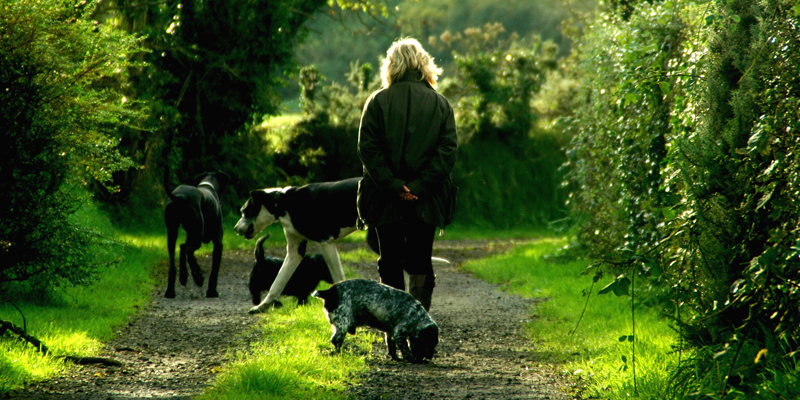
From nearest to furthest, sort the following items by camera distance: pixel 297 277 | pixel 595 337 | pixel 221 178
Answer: pixel 595 337 → pixel 297 277 → pixel 221 178

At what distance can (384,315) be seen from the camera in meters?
5.03

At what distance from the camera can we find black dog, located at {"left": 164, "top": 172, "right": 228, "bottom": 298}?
8453mm

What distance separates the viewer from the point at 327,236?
7.32 metres

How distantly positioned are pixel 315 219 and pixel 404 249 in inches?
82.8

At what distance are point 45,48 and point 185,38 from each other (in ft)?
34.4

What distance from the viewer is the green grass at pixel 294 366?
4.22 m

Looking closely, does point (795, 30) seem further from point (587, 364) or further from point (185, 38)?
point (185, 38)

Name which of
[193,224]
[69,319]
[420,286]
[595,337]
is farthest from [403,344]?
[193,224]

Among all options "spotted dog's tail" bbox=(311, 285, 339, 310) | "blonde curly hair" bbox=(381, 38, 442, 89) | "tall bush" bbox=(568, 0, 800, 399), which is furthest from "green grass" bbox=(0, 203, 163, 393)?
"tall bush" bbox=(568, 0, 800, 399)

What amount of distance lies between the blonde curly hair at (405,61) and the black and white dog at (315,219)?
6.94 ft

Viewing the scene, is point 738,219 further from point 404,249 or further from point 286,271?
point 286,271

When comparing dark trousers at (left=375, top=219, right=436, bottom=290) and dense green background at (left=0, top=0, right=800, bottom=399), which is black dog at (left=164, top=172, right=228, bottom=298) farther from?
dark trousers at (left=375, top=219, right=436, bottom=290)

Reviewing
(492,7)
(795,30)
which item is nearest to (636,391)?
(795,30)

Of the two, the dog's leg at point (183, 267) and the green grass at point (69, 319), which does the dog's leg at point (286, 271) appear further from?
the dog's leg at point (183, 267)
